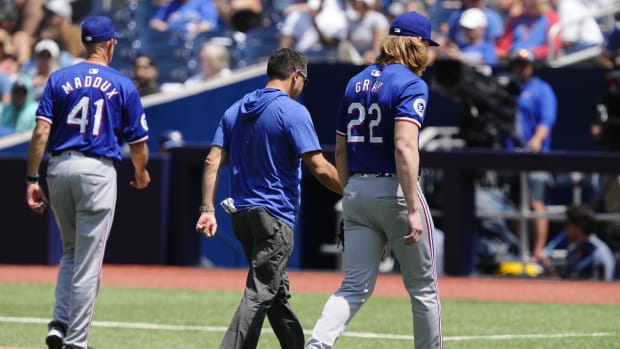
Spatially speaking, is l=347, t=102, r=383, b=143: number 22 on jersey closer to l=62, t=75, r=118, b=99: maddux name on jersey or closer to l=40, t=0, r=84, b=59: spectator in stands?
l=62, t=75, r=118, b=99: maddux name on jersey

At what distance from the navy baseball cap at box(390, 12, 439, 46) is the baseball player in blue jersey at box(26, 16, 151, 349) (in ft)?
6.33

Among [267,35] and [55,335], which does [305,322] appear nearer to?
[55,335]

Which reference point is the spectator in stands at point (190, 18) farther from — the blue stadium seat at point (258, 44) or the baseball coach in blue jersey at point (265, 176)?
the baseball coach in blue jersey at point (265, 176)

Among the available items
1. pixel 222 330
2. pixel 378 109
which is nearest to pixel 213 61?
pixel 222 330

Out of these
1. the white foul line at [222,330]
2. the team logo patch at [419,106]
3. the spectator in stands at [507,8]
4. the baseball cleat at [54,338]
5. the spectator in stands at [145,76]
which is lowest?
the white foul line at [222,330]

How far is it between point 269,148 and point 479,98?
26.0 ft

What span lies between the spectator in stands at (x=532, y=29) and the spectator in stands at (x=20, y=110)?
6145 mm

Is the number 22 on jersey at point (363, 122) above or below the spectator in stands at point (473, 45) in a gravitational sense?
below

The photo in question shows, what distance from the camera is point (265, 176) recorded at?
22.5 ft

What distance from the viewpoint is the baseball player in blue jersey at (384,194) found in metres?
6.39

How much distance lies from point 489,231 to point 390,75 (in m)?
8.87

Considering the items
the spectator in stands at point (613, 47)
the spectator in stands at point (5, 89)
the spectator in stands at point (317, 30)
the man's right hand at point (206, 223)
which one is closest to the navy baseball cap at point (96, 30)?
the man's right hand at point (206, 223)

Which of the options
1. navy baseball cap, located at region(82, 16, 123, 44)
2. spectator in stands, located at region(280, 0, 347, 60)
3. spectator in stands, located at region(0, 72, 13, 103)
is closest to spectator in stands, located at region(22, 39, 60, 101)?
spectator in stands, located at region(0, 72, 13, 103)

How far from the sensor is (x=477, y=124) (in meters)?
14.8
